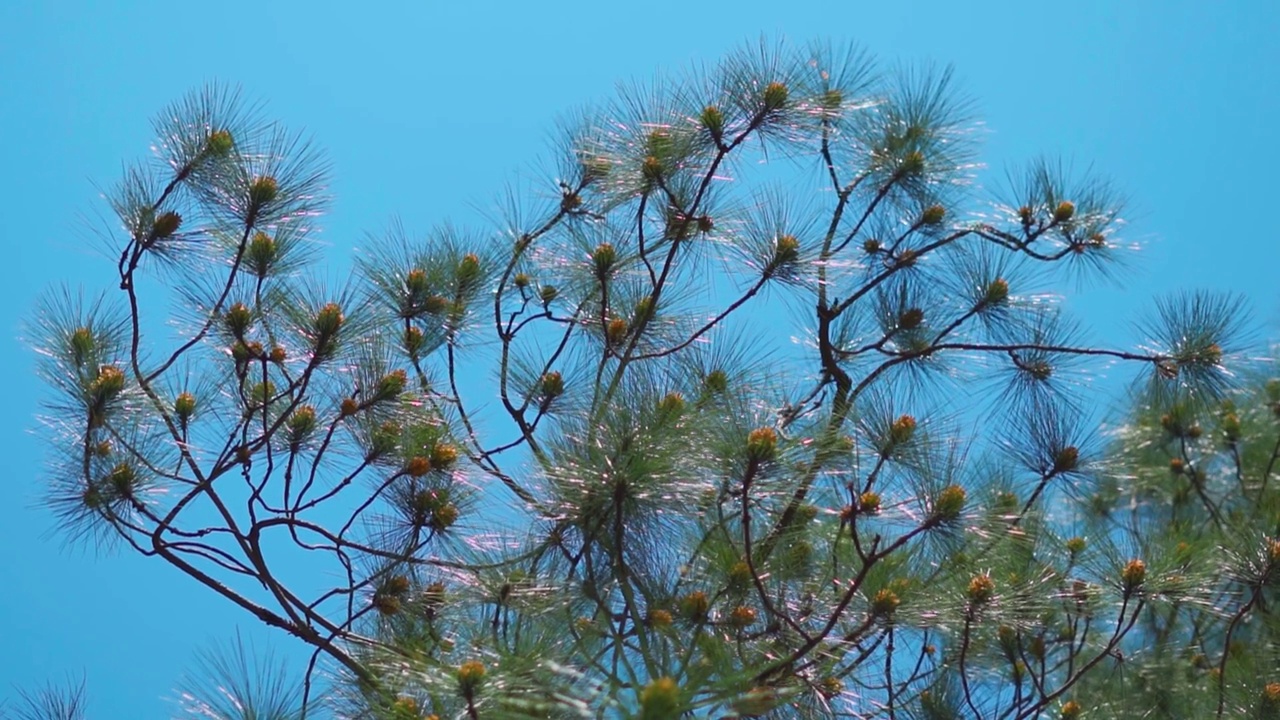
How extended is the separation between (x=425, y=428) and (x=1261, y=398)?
193 cm

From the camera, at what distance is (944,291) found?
2.14 m

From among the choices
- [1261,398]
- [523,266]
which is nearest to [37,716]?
[523,266]

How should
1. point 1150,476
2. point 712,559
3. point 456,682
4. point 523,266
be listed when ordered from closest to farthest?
point 456,682 < point 712,559 < point 523,266 < point 1150,476

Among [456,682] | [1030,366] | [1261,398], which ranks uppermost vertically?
[1261,398]

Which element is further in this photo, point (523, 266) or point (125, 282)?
point (523, 266)

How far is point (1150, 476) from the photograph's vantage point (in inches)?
104

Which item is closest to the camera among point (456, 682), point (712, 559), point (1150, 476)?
point (456, 682)

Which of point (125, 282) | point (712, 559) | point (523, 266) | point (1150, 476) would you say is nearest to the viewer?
point (712, 559)

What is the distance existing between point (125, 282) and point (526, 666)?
2.33 ft

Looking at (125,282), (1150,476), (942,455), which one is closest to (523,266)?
(125,282)

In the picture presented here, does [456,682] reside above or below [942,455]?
below

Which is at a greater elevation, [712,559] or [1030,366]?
[1030,366]

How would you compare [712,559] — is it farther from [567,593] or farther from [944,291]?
[944,291]

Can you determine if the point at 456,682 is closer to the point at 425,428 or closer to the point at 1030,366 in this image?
the point at 425,428
